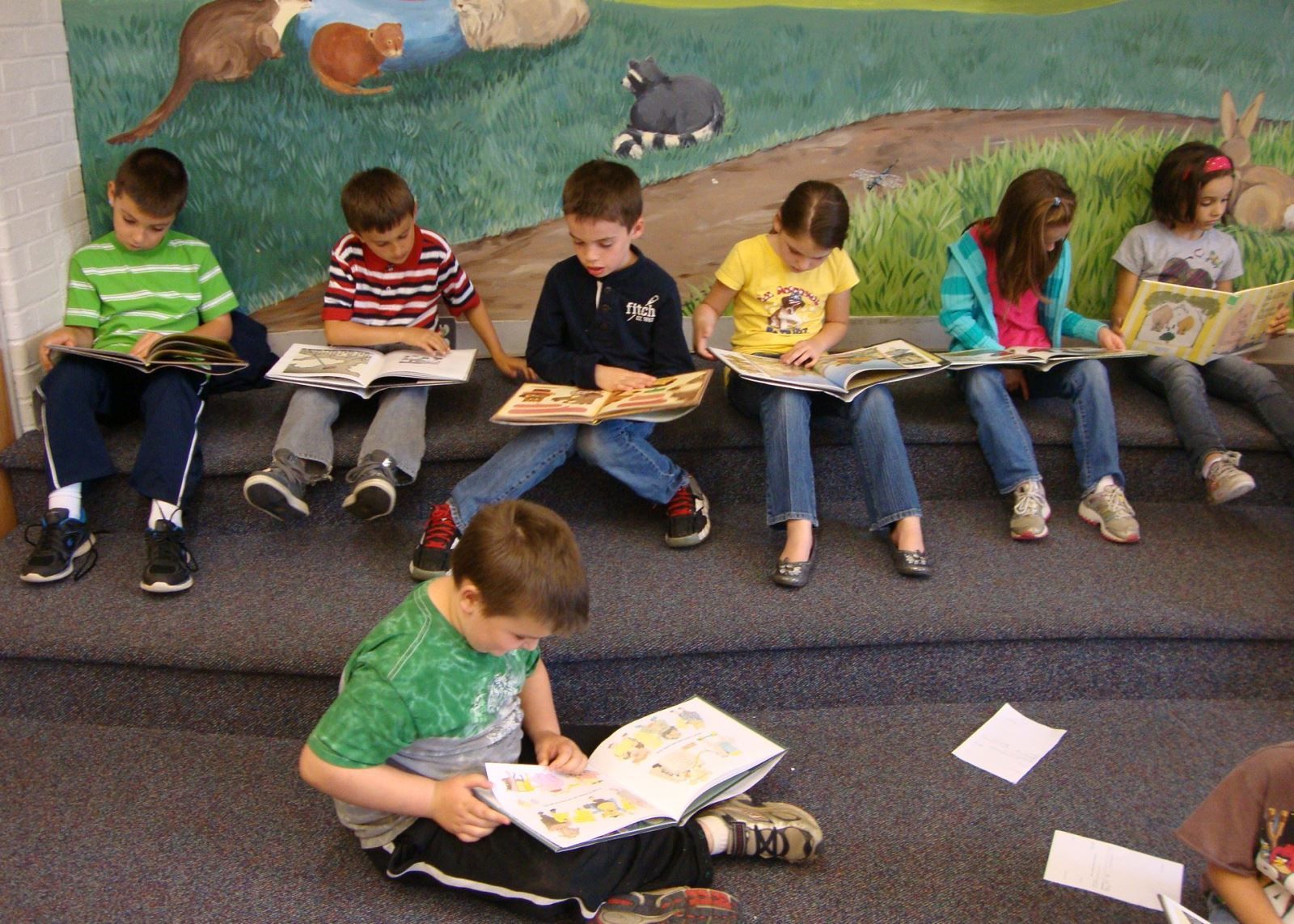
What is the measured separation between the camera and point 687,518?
2.70 metres

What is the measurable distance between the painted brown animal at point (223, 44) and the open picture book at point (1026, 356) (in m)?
2.08

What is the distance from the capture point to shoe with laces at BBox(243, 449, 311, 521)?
8.12ft

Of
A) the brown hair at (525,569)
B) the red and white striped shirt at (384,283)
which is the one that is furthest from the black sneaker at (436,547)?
the brown hair at (525,569)

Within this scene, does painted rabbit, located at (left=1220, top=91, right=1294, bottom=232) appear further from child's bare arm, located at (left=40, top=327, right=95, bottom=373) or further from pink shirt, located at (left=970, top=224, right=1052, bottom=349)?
child's bare arm, located at (left=40, top=327, right=95, bottom=373)

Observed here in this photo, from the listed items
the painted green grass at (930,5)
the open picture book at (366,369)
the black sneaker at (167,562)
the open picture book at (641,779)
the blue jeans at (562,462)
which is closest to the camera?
the open picture book at (641,779)

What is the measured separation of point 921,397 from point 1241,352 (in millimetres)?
944

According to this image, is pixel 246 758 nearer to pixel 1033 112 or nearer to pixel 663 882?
pixel 663 882

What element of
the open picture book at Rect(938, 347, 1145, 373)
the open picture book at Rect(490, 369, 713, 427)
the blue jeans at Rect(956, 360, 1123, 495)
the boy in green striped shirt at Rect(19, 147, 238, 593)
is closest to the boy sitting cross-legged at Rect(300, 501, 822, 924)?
the open picture book at Rect(490, 369, 713, 427)

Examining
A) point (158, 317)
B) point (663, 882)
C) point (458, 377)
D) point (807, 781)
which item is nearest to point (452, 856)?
point (663, 882)

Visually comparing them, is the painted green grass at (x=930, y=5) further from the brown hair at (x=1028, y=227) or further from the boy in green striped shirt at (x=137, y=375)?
the boy in green striped shirt at (x=137, y=375)

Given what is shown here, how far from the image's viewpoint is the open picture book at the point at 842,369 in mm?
2623

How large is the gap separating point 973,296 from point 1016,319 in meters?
0.17

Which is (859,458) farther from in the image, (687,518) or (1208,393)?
(1208,393)

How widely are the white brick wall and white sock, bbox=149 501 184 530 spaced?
2.09 ft
